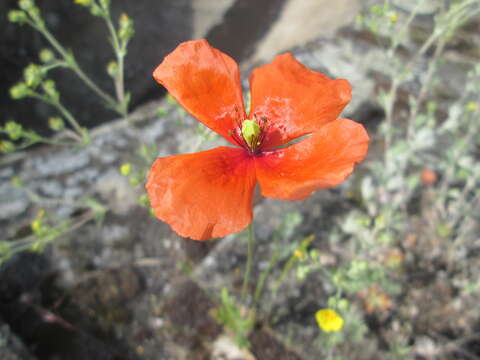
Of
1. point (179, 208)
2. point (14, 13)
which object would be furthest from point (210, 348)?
point (14, 13)

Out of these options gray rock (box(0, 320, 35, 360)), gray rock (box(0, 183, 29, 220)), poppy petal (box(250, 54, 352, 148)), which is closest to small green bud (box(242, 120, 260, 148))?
poppy petal (box(250, 54, 352, 148))

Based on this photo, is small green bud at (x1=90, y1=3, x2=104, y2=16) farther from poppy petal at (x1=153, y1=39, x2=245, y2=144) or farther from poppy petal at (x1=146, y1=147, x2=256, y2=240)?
poppy petal at (x1=146, y1=147, x2=256, y2=240)

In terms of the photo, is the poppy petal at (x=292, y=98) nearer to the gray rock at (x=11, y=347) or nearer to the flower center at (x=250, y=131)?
the flower center at (x=250, y=131)

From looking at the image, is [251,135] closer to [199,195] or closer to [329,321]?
[199,195]

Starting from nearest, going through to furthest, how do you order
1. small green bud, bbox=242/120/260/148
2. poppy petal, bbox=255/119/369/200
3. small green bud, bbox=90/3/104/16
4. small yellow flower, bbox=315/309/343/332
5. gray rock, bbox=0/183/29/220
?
poppy petal, bbox=255/119/369/200, small green bud, bbox=242/120/260/148, small yellow flower, bbox=315/309/343/332, small green bud, bbox=90/3/104/16, gray rock, bbox=0/183/29/220

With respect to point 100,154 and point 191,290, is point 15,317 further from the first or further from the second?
point 100,154

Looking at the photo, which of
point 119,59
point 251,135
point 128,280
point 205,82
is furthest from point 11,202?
point 251,135

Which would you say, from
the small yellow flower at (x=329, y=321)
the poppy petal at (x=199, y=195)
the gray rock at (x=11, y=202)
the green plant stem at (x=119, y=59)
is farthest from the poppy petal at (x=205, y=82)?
the gray rock at (x=11, y=202)

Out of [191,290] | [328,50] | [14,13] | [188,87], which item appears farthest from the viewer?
[328,50]
